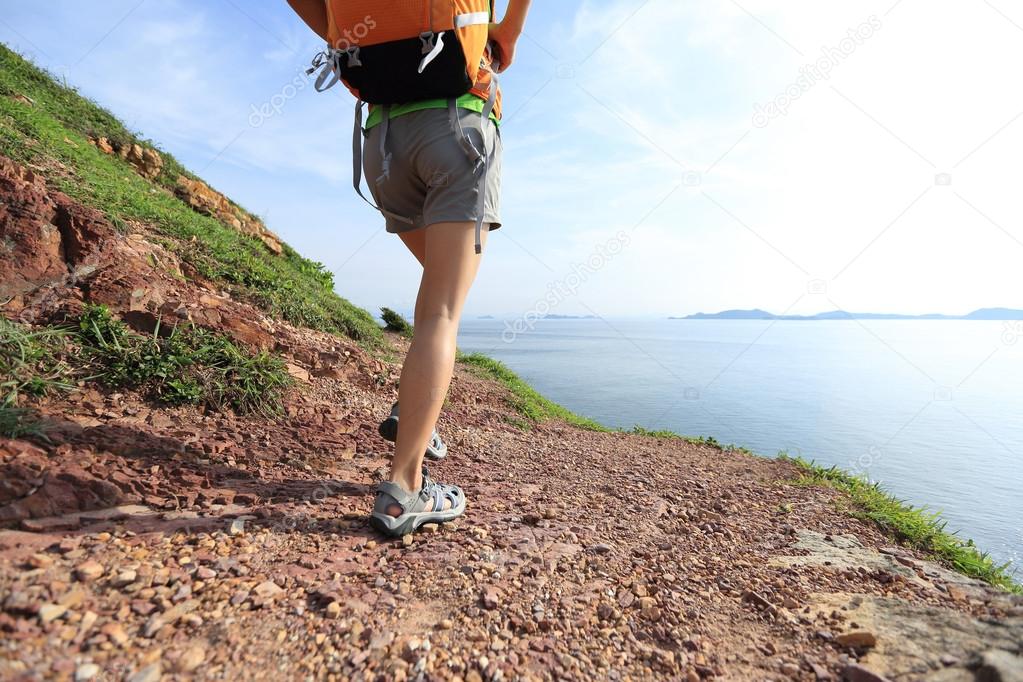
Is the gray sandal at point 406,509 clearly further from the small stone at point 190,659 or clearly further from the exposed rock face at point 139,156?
the exposed rock face at point 139,156

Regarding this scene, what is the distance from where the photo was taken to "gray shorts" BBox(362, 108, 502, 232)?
1.94 metres

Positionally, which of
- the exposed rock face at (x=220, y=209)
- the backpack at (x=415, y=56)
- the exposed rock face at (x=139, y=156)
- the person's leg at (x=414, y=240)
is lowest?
the person's leg at (x=414, y=240)

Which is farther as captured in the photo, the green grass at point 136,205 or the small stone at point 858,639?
the green grass at point 136,205

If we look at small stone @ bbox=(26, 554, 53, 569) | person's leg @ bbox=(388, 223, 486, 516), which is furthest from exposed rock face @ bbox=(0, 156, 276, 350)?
person's leg @ bbox=(388, 223, 486, 516)

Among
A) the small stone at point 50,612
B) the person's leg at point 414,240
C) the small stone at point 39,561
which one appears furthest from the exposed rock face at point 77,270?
the small stone at point 50,612

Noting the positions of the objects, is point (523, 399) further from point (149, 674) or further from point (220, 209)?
point (149, 674)

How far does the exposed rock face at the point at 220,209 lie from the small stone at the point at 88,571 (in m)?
6.57

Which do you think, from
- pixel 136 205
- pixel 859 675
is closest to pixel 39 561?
pixel 859 675

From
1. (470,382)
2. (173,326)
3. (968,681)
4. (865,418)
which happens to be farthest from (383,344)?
(865,418)

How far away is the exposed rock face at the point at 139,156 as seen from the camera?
6.66 m

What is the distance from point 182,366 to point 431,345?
170cm

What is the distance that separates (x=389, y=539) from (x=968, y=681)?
1626 mm

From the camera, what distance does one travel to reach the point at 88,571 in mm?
1372

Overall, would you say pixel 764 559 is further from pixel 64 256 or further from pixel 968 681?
pixel 64 256
